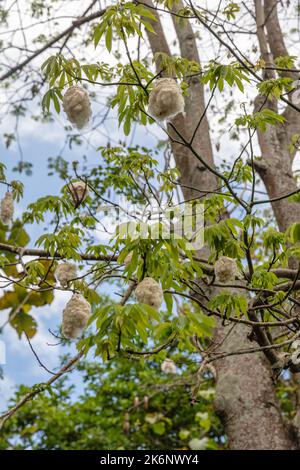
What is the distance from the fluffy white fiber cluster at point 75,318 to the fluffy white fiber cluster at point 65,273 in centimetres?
56

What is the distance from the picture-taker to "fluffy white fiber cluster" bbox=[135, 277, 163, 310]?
5.68 ft

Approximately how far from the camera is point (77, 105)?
2008 millimetres

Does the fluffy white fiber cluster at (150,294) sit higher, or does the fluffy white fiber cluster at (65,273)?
the fluffy white fiber cluster at (65,273)

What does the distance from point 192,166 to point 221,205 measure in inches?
61.1

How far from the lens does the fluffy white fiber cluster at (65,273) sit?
2520 mm

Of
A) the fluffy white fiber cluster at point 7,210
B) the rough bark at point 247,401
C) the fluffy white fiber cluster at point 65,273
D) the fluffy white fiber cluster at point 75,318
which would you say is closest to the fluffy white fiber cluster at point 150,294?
the fluffy white fiber cluster at point 75,318

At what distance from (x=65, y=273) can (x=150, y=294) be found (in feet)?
2.90

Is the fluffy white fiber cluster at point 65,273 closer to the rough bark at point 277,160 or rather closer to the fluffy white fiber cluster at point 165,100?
the fluffy white fiber cluster at point 165,100

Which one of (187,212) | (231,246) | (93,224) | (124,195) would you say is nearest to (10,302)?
(124,195)

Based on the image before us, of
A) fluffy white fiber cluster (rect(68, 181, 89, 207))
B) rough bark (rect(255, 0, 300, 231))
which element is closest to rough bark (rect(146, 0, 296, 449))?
rough bark (rect(255, 0, 300, 231))

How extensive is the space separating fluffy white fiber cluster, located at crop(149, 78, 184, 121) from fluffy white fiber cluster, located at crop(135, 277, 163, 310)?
0.61 m

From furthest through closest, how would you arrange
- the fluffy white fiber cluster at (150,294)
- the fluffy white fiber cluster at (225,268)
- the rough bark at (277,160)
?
the rough bark at (277,160) → the fluffy white fiber cluster at (225,268) → the fluffy white fiber cluster at (150,294)

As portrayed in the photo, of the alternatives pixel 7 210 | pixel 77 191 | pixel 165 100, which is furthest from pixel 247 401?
pixel 165 100

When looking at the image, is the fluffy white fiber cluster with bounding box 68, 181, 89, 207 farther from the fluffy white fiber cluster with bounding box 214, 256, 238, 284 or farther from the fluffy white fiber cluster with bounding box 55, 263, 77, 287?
the fluffy white fiber cluster with bounding box 214, 256, 238, 284
